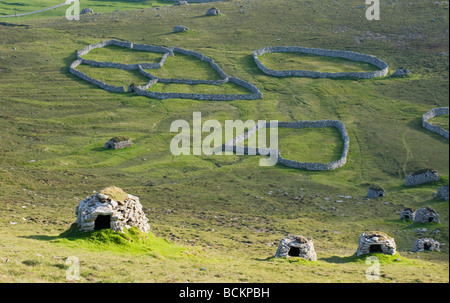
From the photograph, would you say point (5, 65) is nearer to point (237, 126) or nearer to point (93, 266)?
point (237, 126)

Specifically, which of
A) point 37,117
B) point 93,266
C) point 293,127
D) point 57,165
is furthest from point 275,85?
point 93,266

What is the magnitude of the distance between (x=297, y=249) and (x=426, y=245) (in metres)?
9.64

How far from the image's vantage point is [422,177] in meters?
58.4

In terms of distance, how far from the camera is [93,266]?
30250mm

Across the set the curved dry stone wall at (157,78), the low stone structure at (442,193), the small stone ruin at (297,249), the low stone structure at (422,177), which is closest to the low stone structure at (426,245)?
the small stone ruin at (297,249)

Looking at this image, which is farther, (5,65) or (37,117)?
(5,65)

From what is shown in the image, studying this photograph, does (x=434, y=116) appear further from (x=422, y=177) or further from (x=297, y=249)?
(x=297, y=249)

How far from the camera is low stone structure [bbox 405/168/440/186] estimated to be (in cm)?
5838

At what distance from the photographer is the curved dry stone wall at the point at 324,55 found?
9600 centimetres

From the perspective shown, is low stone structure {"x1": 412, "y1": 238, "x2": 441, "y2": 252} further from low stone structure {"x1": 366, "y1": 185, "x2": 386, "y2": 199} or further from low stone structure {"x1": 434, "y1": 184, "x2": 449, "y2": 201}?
low stone structure {"x1": 366, "y1": 185, "x2": 386, "y2": 199}

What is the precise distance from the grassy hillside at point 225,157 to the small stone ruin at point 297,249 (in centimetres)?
100

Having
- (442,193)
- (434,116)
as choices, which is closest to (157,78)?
(434,116)
